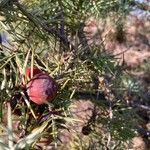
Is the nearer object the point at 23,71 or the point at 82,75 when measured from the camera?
the point at 23,71

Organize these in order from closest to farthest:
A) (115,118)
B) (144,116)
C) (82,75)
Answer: (82,75) → (115,118) → (144,116)

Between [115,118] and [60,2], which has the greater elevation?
[60,2]

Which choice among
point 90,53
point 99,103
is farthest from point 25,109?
point 99,103

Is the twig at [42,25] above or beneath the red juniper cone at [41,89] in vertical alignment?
above

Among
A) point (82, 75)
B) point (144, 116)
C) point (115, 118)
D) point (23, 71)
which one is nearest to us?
point (23, 71)

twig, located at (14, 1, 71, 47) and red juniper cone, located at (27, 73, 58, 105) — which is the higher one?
twig, located at (14, 1, 71, 47)

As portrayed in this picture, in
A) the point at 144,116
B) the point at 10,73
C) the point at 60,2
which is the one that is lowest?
the point at 144,116

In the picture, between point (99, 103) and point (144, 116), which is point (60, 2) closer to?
point (99, 103)
